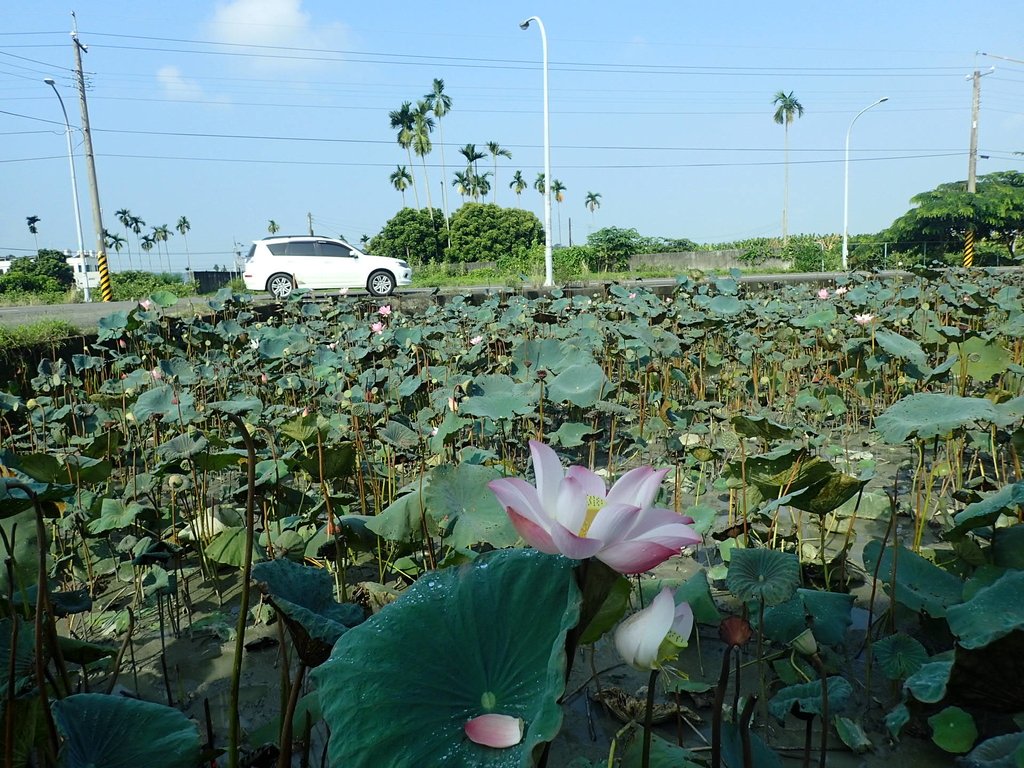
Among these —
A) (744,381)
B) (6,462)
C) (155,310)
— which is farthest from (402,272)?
(6,462)

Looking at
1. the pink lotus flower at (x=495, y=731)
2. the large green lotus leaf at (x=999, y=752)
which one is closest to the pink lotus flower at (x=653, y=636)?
the pink lotus flower at (x=495, y=731)

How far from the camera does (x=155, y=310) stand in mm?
5203

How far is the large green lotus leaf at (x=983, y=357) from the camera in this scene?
3.07 meters

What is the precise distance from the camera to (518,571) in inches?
29.7

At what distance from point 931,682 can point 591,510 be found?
2.37 feet

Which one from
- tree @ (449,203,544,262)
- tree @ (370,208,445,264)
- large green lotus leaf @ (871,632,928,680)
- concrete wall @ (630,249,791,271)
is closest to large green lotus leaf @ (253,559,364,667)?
large green lotus leaf @ (871,632,928,680)

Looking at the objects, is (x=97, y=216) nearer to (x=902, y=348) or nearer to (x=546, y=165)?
(x=546, y=165)

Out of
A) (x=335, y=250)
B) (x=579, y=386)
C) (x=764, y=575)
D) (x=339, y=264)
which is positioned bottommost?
(x=764, y=575)

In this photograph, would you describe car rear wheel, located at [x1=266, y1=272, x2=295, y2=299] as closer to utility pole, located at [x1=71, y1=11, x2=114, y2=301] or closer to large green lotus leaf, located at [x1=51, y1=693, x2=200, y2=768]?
utility pole, located at [x1=71, y1=11, x2=114, y2=301]

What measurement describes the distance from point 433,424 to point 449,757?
109 inches

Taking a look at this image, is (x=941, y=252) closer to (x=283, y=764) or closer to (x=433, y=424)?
(x=433, y=424)

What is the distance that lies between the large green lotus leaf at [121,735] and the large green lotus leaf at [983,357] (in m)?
3.11

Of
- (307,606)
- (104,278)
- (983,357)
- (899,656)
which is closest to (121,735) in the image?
(307,606)

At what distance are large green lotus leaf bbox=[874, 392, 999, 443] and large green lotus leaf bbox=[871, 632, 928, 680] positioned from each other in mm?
510
